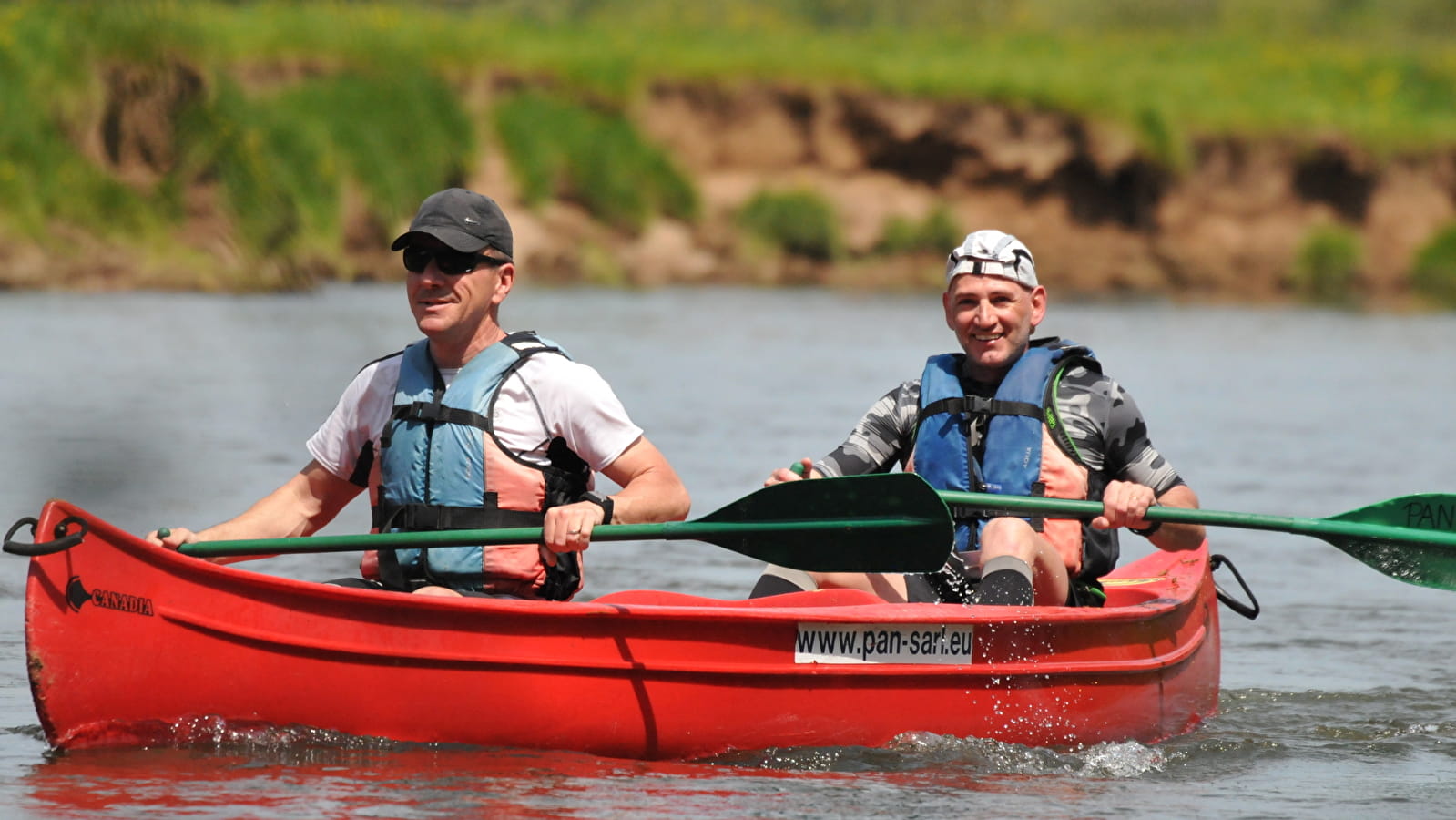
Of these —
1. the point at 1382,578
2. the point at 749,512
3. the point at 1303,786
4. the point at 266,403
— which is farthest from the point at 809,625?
the point at 266,403

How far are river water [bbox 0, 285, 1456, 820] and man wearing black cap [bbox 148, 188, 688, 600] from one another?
0.45 metres

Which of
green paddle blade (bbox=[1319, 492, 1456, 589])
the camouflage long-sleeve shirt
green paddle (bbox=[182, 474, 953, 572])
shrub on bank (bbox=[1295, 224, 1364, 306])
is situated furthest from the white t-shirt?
shrub on bank (bbox=[1295, 224, 1364, 306])

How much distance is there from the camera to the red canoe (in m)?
4.59

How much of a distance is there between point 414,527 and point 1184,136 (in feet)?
77.3

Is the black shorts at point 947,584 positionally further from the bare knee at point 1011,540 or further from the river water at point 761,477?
the river water at point 761,477

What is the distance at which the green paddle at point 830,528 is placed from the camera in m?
4.86

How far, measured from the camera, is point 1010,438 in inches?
212

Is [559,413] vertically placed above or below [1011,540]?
above

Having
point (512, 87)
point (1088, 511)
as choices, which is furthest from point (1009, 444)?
point (512, 87)

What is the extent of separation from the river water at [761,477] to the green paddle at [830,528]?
434 millimetres

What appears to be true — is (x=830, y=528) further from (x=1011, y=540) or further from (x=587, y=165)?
(x=587, y=165)

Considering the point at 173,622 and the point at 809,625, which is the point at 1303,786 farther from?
the point at 173,622

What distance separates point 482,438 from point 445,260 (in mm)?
413

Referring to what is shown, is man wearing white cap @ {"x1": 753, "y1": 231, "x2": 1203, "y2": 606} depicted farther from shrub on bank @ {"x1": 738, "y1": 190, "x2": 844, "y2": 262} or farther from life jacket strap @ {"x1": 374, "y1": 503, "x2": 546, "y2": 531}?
shrub on bank @ {"x1": 738, "y1": 190, "x2": 844, "y2": 262}
